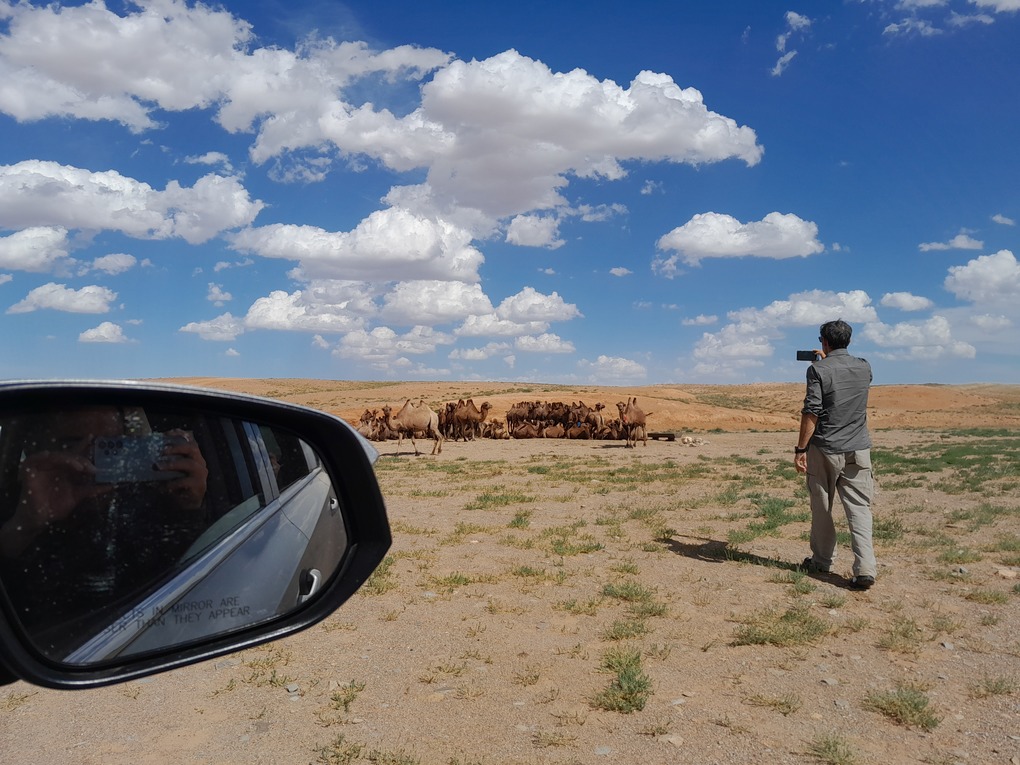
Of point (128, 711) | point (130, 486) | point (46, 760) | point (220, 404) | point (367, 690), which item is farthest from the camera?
point (367, 690)

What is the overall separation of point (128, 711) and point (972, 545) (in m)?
9.42

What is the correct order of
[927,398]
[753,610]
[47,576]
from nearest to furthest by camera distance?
[47,576]
[753,610]
[927,398]

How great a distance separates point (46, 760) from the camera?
14.2ft

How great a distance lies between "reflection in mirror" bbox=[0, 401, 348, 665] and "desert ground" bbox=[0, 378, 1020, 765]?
2388 millimetres

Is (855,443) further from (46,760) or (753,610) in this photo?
(46,760)

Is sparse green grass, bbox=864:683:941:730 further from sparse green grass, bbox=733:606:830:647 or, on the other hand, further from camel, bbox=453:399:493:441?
camel, bbox=453:399:493:441

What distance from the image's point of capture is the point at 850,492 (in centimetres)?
764

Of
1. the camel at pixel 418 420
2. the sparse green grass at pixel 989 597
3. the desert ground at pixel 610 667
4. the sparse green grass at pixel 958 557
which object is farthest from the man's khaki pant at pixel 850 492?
the camel at pixel 418 420

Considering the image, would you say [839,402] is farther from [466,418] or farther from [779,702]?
[466,418]

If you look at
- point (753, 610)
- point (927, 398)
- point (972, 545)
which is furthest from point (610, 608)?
point (927, 398)

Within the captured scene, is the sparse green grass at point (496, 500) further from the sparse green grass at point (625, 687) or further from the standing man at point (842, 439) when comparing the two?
the sparse green grass at point (625, 687)

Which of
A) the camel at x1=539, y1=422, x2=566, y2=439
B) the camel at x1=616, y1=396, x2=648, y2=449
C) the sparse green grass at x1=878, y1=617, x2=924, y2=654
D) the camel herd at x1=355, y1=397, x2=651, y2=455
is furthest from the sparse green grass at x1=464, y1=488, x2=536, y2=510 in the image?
the camel at x1=539, y1=422, x2=566, y2=439

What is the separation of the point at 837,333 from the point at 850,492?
1.57 m

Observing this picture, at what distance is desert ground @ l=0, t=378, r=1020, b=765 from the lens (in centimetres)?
448
